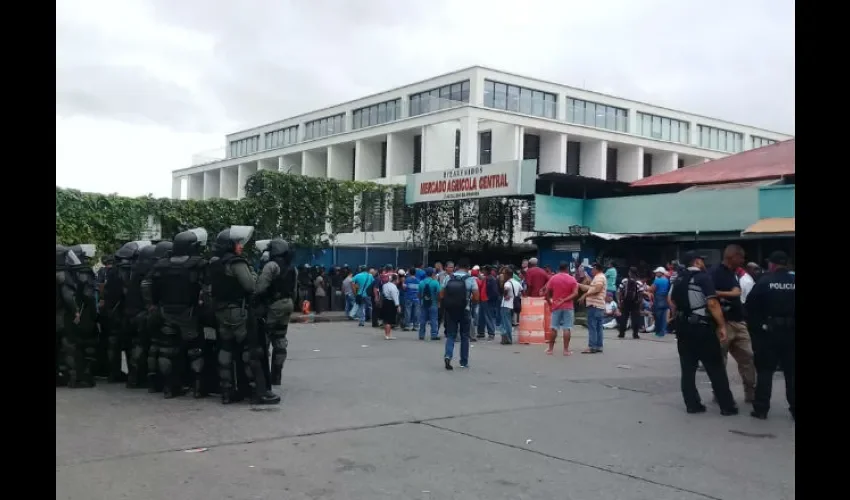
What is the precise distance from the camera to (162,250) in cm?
947

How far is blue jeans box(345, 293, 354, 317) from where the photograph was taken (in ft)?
78.4

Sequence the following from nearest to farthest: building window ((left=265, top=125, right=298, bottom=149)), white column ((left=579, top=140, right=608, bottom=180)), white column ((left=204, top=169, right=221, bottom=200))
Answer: white column ((left=579, top=140, right=608, bottom=180))
building window ((left=265, top=125, right=298, bottom=149))
white column ((left=204, top=169, right=221, bottom=200))

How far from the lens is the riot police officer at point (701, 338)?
8.53 m

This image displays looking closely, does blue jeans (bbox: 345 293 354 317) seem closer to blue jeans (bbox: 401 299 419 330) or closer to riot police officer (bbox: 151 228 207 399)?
blue jeans (bbox: 401 299 419 330)

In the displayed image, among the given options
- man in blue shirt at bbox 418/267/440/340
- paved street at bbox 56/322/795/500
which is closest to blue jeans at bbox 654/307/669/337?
man in blue shirt at bbox 418/267/440/340

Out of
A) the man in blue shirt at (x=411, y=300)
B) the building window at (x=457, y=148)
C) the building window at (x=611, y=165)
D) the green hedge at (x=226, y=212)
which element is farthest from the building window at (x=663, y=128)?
the man in blue shirt at (x=411, y=300)

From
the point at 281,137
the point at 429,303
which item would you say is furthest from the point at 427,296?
the point at 281,137

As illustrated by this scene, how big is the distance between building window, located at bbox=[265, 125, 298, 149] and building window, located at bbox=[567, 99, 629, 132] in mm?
23153

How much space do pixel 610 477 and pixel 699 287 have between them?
356cm

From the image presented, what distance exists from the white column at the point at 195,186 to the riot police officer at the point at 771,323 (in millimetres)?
69569

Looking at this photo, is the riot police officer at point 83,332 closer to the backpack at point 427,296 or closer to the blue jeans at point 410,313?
the backpack at point 427,296

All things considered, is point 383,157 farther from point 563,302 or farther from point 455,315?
point 455,315

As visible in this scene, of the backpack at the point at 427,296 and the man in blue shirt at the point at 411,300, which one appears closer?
the backpack at the point at 427,296
